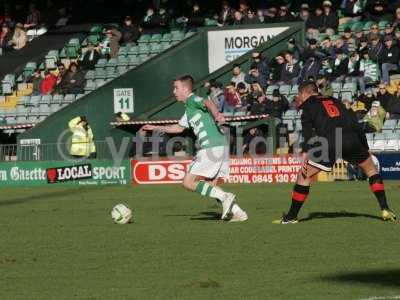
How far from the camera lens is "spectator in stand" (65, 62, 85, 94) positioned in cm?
3572

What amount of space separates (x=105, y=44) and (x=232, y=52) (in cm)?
491

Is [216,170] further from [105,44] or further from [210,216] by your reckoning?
[105,44]

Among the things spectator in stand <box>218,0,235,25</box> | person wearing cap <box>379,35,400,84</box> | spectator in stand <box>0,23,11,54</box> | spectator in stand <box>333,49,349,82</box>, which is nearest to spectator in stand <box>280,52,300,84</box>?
spectator in stand <box>333,49,349,82</box>

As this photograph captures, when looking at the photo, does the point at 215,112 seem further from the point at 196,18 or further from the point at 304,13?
the point at 196,18

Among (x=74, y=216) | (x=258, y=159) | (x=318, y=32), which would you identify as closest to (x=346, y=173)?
(x=258, y=159)

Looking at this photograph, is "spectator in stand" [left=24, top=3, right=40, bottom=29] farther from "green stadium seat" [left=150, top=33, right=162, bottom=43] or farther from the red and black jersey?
the red and black jersey

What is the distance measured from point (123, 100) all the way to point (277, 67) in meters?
4.91

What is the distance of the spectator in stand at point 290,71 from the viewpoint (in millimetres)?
30875

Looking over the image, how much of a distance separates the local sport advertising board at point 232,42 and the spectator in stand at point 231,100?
9.89 ft

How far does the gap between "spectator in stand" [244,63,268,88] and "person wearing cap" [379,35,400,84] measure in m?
3.24

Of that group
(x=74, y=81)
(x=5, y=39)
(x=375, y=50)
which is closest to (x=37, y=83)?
(x=74, y=81)

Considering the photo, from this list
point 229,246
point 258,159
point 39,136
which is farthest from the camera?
point 39,136

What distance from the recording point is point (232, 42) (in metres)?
34.3

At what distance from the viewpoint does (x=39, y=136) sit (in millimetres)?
32656
